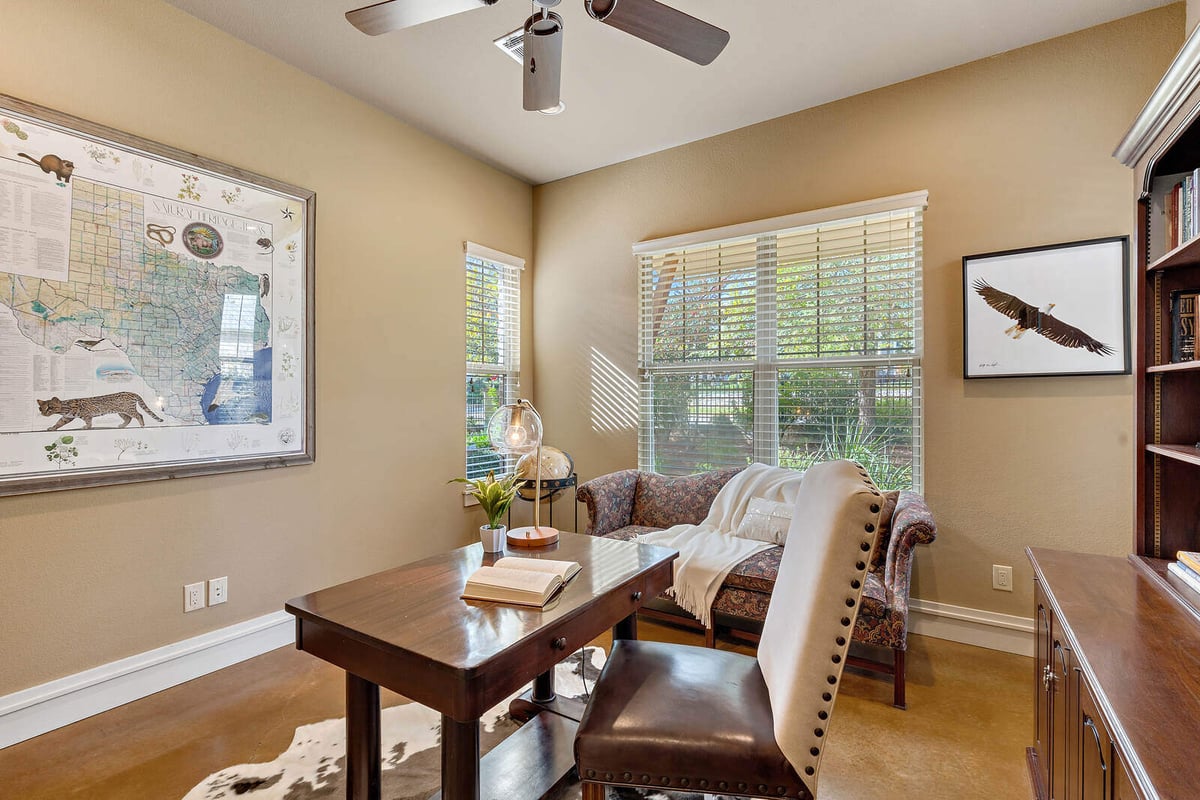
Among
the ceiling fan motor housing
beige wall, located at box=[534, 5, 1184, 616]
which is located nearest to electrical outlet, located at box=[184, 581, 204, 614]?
the ceiling fan motor housing

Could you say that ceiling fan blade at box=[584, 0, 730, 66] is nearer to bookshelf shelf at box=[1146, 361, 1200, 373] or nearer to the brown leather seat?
bookshelf shelf at box=[1146, 361, 1200, 373]

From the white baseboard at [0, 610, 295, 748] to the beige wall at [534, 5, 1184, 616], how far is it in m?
3.34

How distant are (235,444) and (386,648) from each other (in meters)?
1.90

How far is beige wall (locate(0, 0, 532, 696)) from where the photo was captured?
6.79ft

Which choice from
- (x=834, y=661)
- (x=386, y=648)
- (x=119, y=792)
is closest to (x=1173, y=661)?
(x=834, y=661)

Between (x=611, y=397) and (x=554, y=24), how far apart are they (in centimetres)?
253

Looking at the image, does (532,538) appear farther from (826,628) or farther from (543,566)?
(826,628)

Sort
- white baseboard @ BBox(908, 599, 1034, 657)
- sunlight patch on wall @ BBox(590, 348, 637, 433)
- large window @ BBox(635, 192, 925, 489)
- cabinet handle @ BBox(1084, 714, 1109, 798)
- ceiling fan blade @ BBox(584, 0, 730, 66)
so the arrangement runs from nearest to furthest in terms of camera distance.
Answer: cabinet handle @ BBox(1084, 714, 1109, 798)
ceiling fan blade @ BBox(584, 0, 730, 66)
white baseboard @ BBox(908, 599, 1034, 657)
large window @ BBox(635, 192, 925, 489)
sunlight patch on wall @ BBox(590, 348, 637, 433)

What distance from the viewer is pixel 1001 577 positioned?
2.64m

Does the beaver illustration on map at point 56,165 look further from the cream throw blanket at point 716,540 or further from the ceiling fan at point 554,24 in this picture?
the cream throw blanket at point 716,540

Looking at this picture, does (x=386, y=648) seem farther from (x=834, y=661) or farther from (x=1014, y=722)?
(x=1014, y=722)

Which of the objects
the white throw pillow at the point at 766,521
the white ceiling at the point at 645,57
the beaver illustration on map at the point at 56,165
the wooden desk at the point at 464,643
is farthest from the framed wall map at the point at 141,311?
the white throw pillow at the point at 766,521

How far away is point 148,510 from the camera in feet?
7.57

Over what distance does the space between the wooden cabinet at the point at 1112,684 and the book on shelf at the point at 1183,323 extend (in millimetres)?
616
